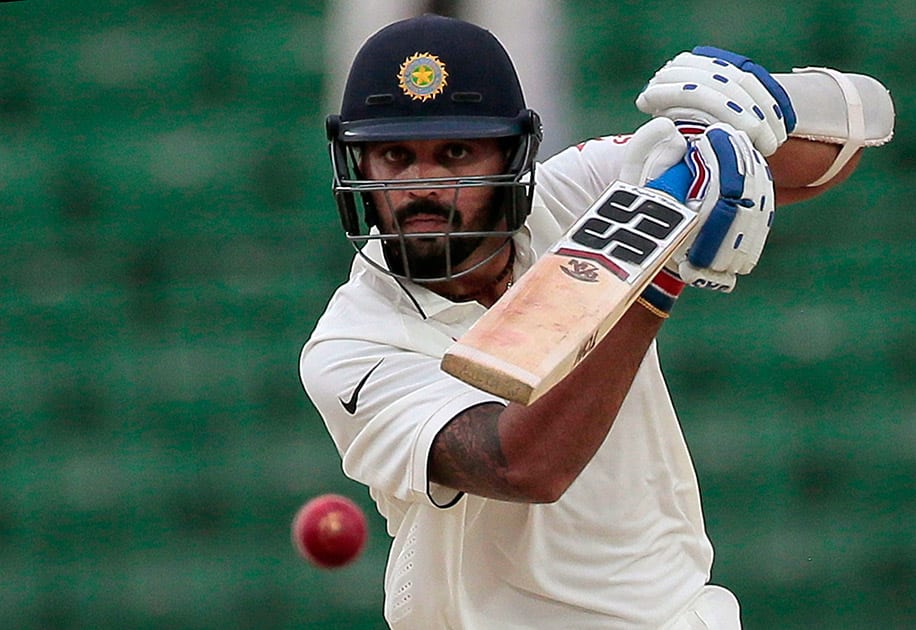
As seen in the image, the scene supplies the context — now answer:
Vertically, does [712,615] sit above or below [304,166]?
above

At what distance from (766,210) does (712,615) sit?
67 centimetres

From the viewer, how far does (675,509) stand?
2467 millimetres

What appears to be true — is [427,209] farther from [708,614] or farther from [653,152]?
[708,614]

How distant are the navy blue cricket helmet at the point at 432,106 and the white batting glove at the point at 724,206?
14.0 inches

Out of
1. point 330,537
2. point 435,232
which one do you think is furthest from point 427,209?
point 330,537

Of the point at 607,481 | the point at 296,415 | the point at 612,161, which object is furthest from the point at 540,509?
the point at 296,415

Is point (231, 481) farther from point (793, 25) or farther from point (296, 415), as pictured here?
point (793, 25)

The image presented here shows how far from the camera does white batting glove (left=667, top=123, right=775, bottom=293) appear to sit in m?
2.02

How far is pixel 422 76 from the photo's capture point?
238 centimetres

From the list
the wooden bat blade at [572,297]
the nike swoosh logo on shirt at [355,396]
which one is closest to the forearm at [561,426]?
the wooden bat blade at [572,297]

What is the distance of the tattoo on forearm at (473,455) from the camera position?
2.13m

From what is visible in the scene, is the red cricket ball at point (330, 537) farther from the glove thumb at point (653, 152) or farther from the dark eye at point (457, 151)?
the glove thumb at point (653, 152)

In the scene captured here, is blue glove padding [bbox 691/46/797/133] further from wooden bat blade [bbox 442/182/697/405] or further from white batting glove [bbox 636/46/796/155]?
wooden bat blade [bbox 442/182/697/405]

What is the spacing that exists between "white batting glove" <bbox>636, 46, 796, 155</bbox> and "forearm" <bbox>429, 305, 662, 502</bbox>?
0.25 meters
